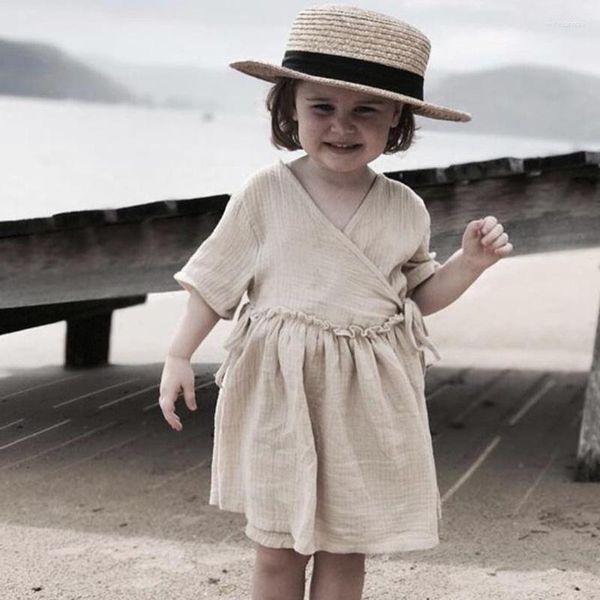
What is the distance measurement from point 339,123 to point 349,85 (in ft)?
0.31

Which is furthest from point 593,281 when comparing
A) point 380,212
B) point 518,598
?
point 380,212

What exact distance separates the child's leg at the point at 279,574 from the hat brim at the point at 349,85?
3.18 ft

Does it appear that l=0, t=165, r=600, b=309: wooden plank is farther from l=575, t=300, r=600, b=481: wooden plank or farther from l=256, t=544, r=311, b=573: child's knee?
l=256, t=544, r=311, b=573: child's knee

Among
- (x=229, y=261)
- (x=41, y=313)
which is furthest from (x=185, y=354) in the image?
(x=41, y=313)

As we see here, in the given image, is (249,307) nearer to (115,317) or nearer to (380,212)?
(380,212)

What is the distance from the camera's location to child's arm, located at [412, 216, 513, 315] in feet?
7.49

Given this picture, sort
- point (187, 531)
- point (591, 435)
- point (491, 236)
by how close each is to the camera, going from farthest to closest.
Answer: point (591, 435) → point (187, 531) → point (491, 236)

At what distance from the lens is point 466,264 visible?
7.68 ft

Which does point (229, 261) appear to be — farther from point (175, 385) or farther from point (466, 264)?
point (466, 264)

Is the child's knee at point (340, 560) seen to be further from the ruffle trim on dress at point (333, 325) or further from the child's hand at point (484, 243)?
the child's hand at point (484, 243)

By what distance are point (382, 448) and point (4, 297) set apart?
2.31 metres

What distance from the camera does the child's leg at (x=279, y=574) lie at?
236cm

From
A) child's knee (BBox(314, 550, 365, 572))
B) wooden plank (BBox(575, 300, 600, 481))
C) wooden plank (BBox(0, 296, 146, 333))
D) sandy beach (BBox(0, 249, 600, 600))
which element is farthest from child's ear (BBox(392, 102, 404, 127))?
wooden plank (BBox(0, 296, 146, 333))

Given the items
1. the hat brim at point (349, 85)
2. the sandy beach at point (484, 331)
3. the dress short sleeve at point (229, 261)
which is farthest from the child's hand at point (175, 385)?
the sandy beach at point (484, 331)
